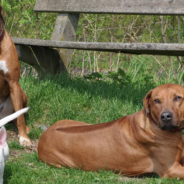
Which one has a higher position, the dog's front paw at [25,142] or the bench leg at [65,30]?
the bench leg at [65,30]

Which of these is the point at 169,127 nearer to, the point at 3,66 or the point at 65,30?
the point at 3,66

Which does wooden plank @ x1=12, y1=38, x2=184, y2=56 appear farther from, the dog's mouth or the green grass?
the dog's mouth

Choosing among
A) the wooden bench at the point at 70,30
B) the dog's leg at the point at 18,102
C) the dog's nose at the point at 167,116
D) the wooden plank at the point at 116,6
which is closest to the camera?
the dog's nose at the point at 167,116

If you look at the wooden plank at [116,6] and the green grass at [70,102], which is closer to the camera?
the green grass at [70,102]

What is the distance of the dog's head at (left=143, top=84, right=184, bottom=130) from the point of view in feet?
9.00

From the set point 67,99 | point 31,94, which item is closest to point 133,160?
point 67,99

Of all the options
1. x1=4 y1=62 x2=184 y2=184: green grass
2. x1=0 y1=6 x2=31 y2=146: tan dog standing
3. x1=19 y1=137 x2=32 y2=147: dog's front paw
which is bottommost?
x1=19 y1=137 x2=32 y2=147: dog's front paw

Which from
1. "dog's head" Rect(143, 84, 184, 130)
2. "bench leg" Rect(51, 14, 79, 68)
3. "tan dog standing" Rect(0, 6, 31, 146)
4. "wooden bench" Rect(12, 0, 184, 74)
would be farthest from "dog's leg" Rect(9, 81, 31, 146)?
"dog's head" Rect(143, 84, 184, 130)

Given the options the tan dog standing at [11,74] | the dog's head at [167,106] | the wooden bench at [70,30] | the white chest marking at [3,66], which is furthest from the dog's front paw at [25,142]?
the dog's head at [167,106]

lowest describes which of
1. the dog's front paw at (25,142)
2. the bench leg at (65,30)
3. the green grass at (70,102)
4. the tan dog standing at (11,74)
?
the dog's front paw at (25,142)

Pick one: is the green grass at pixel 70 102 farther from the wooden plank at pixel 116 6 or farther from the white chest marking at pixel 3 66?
the wooden plank at pixel 116 6

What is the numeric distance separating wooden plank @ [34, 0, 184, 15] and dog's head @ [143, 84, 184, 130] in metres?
1.69

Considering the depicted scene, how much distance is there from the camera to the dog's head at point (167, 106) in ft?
9.00

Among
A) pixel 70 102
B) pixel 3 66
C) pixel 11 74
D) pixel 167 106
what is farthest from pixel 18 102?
pixel 167 106
